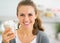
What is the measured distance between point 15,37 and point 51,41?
0.83 feet

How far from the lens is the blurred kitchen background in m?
0.91

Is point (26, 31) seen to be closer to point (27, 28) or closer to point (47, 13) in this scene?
point (27, 28)

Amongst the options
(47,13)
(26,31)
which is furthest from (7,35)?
(47,13)

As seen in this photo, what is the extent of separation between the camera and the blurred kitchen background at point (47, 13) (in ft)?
2.98

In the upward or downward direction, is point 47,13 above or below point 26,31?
above

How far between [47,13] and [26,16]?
0.21m

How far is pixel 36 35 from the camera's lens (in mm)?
841

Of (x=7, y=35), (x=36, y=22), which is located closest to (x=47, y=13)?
(x=36, y=22)

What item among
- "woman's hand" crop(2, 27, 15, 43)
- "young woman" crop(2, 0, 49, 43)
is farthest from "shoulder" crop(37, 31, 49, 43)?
"woman's hand" crop(2, 27, 15, 43)

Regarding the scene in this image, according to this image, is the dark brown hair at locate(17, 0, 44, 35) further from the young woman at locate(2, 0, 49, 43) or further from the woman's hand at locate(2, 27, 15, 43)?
the woman's hand at locate(2, 27, 15, 43)

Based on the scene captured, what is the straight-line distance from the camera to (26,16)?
82 centimetres

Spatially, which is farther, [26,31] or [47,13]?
→ [47,13]

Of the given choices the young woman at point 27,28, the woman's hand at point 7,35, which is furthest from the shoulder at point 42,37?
the woman's hand at point 7,35

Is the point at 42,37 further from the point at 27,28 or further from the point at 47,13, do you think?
the point at 47,13
